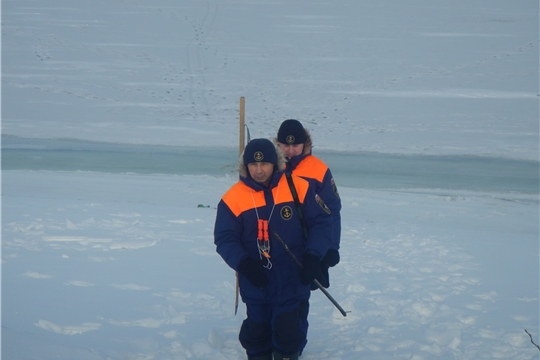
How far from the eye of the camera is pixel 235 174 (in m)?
9.88

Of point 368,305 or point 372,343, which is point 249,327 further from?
point 368,305

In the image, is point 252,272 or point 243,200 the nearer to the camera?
point 252,272

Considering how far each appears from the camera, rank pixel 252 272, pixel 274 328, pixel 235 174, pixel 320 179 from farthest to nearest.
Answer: pixel 235 174 < pixel 320 179 < pixel 274 328 < pixel 252 272

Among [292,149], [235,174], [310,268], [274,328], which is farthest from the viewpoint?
[235,174]

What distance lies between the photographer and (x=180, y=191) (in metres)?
8.59

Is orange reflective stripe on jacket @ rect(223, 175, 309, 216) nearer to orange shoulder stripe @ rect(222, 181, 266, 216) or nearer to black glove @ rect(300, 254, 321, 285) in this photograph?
orange shoulder stripe @ rect(222, 181, 266, 216)

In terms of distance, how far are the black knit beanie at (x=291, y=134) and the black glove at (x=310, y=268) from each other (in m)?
0.87

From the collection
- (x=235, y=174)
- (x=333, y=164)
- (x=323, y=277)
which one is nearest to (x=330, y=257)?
(x=323, y=277)

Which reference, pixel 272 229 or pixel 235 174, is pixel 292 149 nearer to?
pixel 272 229

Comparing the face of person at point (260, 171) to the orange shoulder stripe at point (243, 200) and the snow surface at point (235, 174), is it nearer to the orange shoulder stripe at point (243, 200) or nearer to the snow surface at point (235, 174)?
the orange shoulder stripe at point (243, 200)

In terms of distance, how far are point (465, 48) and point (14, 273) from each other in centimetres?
→ 2014

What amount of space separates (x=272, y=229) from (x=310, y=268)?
267 mm

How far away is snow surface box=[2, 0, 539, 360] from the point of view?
160 inches

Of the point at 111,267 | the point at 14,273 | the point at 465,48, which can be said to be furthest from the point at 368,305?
the point at 465,48
